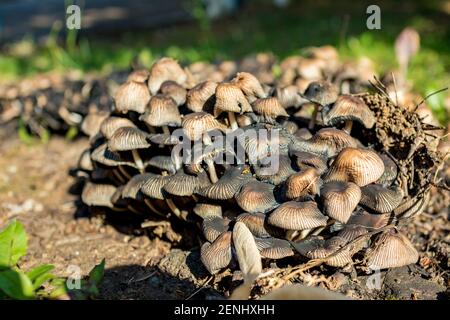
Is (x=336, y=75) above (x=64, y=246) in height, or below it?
above

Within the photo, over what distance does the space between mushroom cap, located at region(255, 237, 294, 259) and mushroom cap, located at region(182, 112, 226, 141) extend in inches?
21.1

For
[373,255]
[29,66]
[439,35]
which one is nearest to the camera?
[373,255]

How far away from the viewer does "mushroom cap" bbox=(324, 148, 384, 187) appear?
2.20m

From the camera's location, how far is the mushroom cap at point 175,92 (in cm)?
268

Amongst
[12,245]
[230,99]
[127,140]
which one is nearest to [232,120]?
[230,99]

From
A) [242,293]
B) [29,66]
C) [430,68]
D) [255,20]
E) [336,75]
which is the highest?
[255,20]

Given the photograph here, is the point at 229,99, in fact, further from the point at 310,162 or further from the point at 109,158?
the point at 109,158

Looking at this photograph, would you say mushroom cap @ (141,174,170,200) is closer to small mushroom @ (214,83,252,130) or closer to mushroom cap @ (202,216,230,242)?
mushroom cap @ (202,216,230,242)

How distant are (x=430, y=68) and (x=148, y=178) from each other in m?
3.89

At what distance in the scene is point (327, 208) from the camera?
6.86 ft

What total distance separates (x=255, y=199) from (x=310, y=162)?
0.27 meters

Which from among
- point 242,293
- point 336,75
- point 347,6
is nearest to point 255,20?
point 347,6

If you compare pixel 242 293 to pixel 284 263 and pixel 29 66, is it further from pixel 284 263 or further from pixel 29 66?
pixel 29 66

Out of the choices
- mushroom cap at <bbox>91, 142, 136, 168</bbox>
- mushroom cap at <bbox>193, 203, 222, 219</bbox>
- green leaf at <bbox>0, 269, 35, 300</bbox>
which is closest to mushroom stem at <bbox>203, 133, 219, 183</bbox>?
mushroom cap at <bbox>193, 203, 222, 219</bbox>
